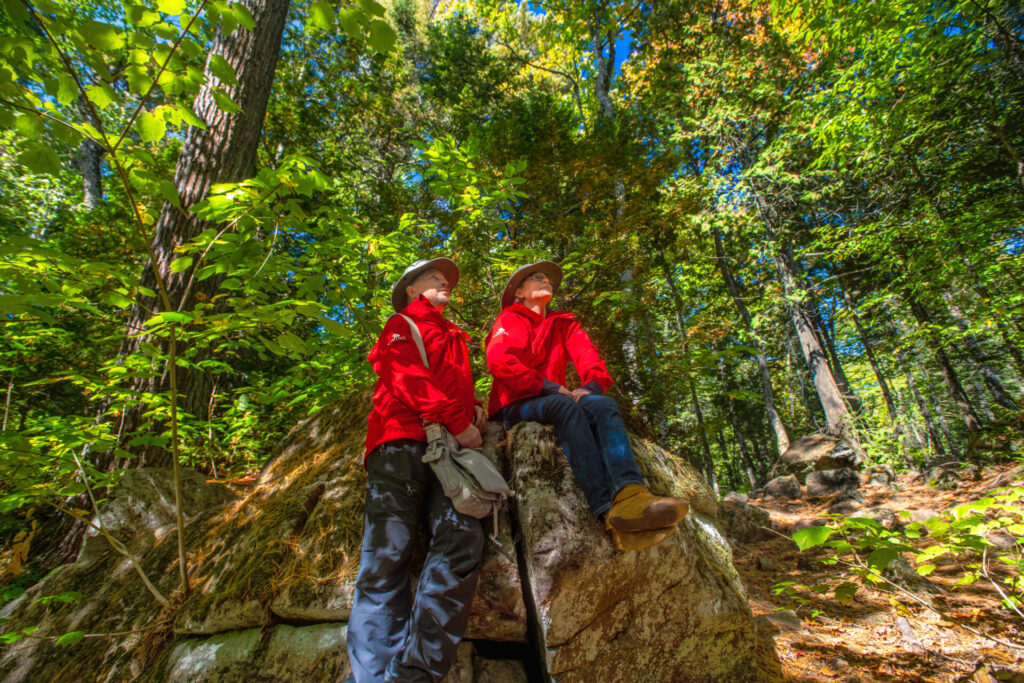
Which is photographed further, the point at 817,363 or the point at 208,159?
the point at 817,363

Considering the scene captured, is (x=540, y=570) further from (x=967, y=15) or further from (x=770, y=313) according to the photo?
(x=770, y=313)

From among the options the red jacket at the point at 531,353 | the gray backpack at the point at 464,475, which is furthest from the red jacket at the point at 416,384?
the red jacket at the point at 531,353

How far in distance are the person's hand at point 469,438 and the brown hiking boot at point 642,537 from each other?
3.08ft

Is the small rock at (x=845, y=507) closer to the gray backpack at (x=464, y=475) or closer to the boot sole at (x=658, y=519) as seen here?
the boot sole at (x=658, y=519)

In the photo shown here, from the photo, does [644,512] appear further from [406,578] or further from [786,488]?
[786,488]

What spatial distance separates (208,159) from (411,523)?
4419mm

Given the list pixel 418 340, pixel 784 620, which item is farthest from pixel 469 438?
pixel 784 620

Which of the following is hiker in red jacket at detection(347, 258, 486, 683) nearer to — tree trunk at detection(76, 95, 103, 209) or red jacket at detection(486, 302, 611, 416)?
red jacket at detection(486, 302, 611, 416)

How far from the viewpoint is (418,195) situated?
24.2 ft

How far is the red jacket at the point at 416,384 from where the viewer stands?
2.33 m

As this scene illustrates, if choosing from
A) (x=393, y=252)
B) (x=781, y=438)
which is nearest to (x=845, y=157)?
(x=781, y=438)

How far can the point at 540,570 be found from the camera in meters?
2.21

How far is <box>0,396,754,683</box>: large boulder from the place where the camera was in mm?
2234

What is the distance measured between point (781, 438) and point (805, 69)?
40.9ft
